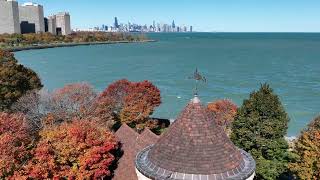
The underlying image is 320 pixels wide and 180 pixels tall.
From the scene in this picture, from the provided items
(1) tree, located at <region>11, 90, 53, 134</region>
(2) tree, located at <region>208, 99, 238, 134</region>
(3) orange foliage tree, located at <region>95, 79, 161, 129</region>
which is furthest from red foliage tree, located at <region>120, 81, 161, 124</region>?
(1) tree, located at <region>11, 90, 53, 134</region>

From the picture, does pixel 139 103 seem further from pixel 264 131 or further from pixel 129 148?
pixel 264 131

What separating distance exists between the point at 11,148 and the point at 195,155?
12.2 m

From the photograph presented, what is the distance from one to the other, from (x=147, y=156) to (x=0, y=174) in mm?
8886

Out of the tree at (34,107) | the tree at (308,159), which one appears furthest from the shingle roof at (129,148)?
the tree at (34,107)

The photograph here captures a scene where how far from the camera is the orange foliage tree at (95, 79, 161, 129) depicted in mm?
35347

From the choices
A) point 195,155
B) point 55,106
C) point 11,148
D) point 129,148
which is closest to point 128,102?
point 55,106

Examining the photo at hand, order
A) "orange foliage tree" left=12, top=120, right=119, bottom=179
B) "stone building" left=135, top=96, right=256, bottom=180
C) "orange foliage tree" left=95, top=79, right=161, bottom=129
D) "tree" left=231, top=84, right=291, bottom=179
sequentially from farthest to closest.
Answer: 1. "orange foliage tree" left=95, top=79, right=161, bottom=129
2. "tree" left=231, top=84, right=291, bottom=179
3. "orange foliage tree" left=12, top=120, right=119, bottom=179
4. "stone building" left=135, top=96, right=256, bottom=180

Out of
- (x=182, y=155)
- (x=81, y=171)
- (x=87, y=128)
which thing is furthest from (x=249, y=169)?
(x=87, y=128)

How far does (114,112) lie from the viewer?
38469 millimetres

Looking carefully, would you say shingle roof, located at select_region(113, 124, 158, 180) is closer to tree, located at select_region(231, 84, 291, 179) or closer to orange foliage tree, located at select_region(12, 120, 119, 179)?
orange foliage tree, located at select_region(12, 120, 119, 179)

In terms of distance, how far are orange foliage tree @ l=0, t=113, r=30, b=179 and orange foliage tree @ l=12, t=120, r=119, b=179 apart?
0.54 meters

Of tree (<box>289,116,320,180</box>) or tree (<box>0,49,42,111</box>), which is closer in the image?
tree (<box>289,116,320,180</box>)

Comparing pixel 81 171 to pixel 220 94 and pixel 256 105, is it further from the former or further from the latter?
pixel 220 94

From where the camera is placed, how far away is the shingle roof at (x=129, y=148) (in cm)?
2069
